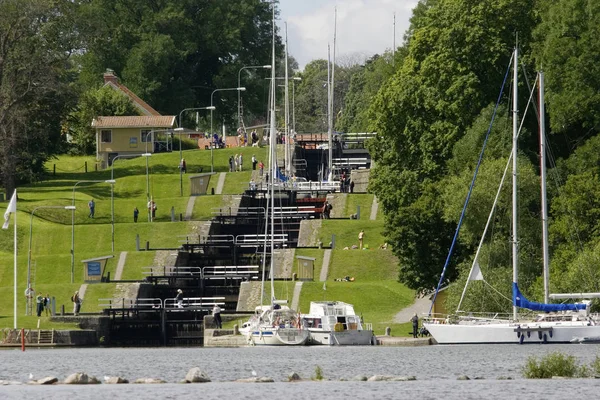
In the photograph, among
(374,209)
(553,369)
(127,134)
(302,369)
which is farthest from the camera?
(127,134)

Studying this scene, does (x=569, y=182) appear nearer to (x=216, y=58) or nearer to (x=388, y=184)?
(x=388, y=184)

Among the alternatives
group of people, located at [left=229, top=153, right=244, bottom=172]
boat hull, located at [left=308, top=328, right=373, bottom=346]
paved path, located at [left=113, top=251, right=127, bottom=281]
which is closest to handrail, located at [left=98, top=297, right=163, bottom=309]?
paved path, located at [left=113, top=251, right=127, bottom=281]

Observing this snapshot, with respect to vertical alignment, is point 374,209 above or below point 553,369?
above

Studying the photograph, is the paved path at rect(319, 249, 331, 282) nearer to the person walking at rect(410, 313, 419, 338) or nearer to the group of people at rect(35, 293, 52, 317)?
the group of people at rect(35, 293, 52, 317)

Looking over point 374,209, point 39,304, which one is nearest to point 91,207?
point 374,209

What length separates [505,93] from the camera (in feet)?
300

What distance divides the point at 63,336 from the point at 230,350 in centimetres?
1053

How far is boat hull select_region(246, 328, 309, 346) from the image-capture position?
260ft

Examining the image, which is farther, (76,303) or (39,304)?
(76,303)

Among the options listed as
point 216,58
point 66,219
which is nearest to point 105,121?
point 216,58

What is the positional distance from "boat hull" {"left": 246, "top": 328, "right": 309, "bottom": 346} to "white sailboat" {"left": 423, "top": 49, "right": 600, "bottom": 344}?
7.63 metres

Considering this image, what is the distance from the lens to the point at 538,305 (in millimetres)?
71500

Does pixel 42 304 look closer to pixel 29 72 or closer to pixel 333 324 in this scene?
pixel 333 324

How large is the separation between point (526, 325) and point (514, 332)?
715 millimetres
